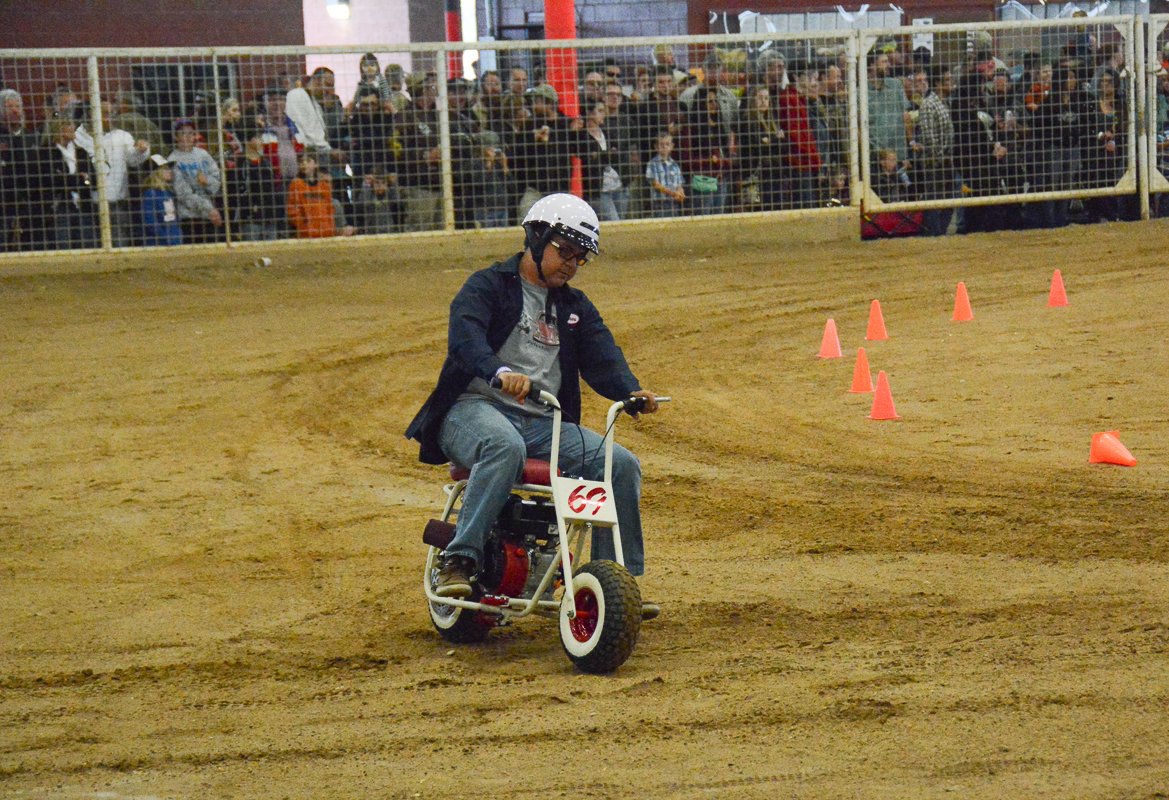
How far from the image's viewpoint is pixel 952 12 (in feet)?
89.8

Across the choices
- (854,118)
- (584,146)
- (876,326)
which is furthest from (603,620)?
(854,118)

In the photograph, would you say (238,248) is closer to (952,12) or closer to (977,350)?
(977,350)

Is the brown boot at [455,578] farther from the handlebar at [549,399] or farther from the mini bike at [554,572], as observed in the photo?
the handlebar at [549,399]

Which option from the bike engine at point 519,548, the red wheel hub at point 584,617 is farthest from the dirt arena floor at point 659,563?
the bike engine at point 519,548

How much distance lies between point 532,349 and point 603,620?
122 cm

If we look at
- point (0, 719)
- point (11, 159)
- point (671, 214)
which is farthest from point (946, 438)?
point (11, 159)

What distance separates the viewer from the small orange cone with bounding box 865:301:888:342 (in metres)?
12.8

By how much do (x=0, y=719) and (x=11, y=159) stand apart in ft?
37.1

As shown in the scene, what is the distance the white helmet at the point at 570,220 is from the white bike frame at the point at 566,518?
63 centimetres

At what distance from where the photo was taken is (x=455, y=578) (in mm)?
5883

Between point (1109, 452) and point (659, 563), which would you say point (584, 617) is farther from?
point (1109, 452)

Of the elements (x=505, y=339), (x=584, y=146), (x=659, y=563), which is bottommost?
(x=659, y=563)

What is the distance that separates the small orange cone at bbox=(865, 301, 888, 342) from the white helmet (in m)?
7.13

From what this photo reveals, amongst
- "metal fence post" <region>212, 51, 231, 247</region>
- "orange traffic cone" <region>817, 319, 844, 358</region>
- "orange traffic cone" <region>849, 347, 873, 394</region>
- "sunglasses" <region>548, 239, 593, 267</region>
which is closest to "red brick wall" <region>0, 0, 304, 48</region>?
"metal fence post" <region>212, 51, 231, 247</region>
